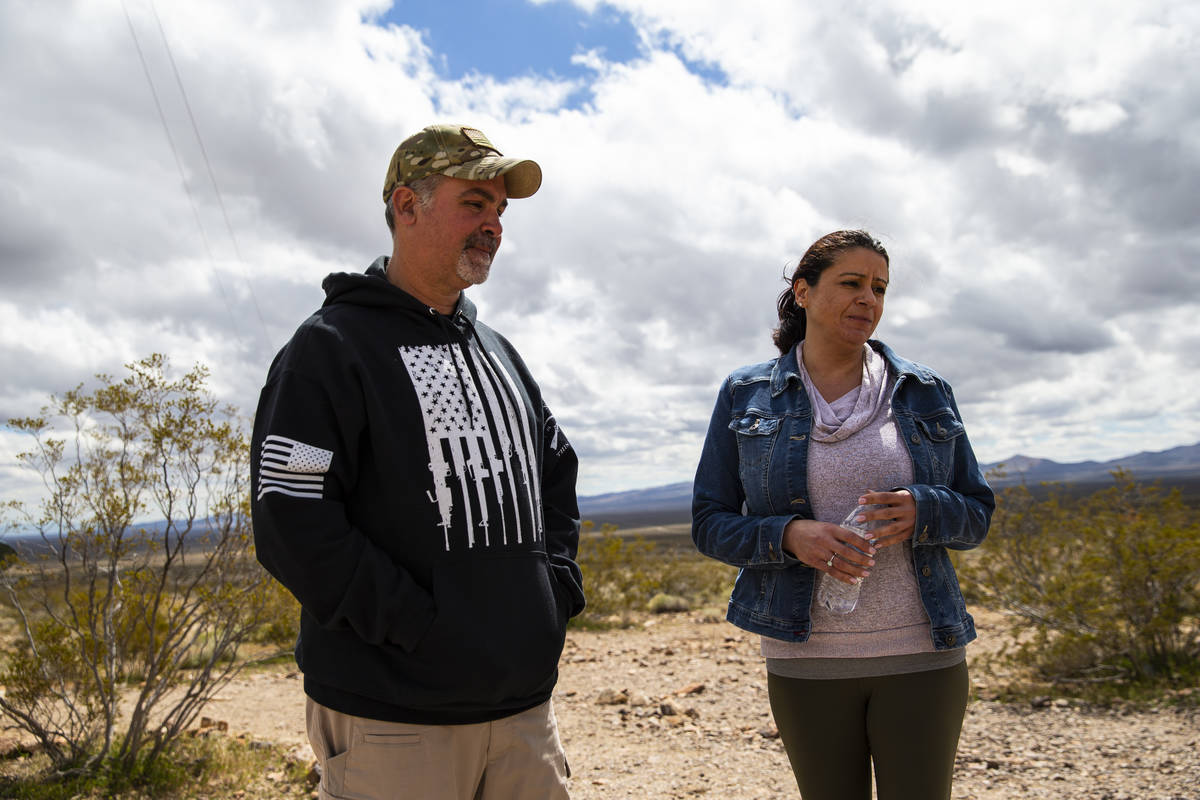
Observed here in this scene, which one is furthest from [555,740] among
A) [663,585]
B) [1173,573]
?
[663,585]

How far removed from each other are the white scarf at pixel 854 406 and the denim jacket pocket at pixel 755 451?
0.12 m

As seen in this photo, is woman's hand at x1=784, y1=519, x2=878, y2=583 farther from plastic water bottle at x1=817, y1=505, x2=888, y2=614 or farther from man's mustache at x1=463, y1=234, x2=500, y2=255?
man's mustache at x1=463, y1=234, x2=500, y2=255

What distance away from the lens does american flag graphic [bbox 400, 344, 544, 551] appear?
185 cm

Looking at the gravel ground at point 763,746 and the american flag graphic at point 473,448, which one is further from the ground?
the american flag graphic at point 473,448

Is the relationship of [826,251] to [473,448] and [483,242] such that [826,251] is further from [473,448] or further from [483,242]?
[473,448]

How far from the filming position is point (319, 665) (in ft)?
5.84

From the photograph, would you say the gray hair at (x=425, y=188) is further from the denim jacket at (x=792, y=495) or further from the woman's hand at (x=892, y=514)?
the woman's hand at (x=892, y=514)

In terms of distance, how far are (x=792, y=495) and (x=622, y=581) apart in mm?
9947

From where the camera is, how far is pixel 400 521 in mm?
1812

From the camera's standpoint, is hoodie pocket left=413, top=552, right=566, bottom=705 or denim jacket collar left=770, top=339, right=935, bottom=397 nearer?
hoodie pocket left=413, top=552, right=566, bottom=705

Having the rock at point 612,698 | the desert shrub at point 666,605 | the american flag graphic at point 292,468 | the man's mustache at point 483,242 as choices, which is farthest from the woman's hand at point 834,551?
the desert shrub at point 666,605

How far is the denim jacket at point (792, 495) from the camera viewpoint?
2180 millimetres

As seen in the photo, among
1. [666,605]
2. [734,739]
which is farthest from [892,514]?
[666,605]

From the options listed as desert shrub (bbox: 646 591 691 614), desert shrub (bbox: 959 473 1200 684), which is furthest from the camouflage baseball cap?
desert shrub (bbox: 646 591 691 614)
